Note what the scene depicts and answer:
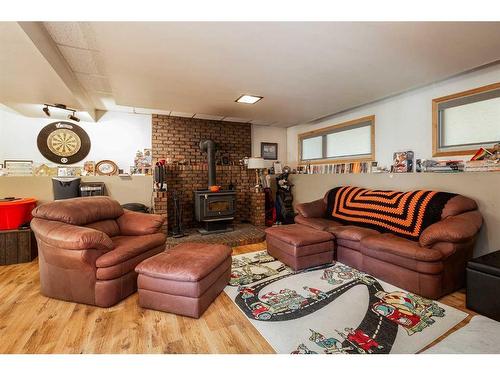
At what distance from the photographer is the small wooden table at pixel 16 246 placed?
317 cm

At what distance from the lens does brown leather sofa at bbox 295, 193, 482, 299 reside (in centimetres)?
218

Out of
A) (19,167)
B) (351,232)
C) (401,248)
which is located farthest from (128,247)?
(19,167)

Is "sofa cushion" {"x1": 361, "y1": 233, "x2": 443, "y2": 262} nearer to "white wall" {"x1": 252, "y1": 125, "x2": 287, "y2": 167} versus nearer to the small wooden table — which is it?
"white wall" {"x1": 252, "y1": 125, "x2": 287, "y2": 167}

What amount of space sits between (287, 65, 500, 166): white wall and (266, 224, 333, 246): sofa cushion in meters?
1.72

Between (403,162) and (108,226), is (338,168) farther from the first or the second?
(108,226)

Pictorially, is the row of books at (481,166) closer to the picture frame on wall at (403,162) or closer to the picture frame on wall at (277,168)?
the picture frame on wall at (403,162)

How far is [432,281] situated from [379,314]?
64 cm

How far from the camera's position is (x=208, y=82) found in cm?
302

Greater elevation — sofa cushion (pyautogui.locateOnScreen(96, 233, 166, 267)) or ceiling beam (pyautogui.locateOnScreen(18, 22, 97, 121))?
ceiling beam (pyautogui.locateOnScreen(18, 22, 97, 121))

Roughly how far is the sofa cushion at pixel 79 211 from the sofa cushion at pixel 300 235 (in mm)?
1997

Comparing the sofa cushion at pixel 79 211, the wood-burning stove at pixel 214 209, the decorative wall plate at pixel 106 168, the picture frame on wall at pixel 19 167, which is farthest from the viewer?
the decorative wall plate at pixel 106 168

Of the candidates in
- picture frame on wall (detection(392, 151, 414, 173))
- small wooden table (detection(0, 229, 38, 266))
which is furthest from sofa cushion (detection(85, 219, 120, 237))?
picture frame on wall (detection(392, 151, 414, 173))

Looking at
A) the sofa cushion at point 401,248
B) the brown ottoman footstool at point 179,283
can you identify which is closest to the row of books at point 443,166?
the sofa cushion at point 401,248
